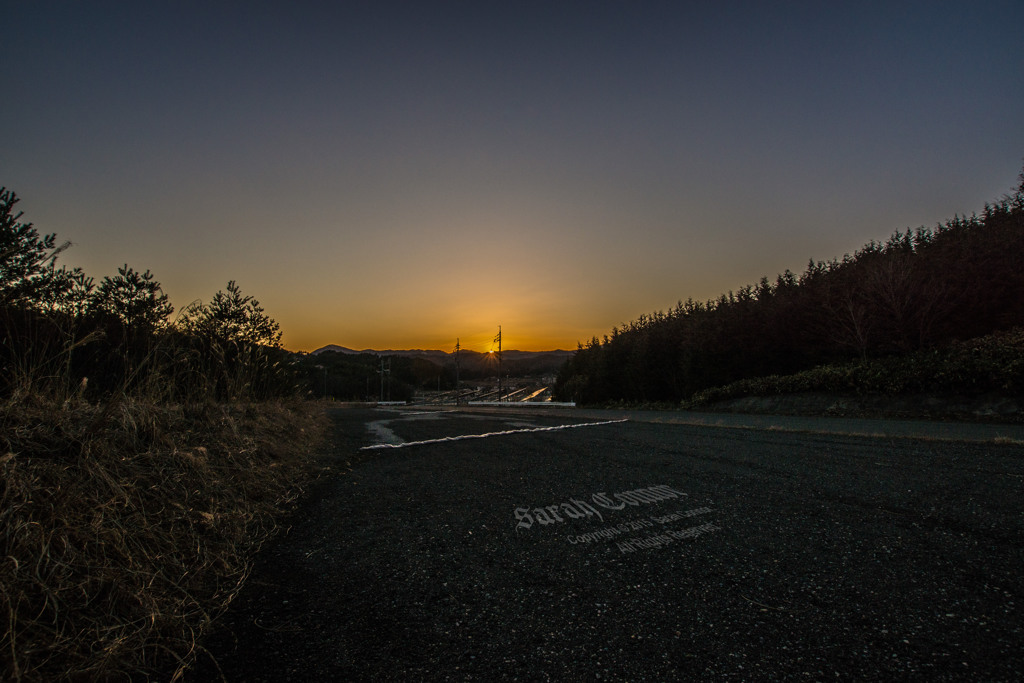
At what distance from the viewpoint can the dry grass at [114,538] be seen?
1.38m

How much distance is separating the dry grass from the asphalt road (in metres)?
0.21

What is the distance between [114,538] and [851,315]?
18.5 metres

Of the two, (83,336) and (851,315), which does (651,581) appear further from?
(851,315)

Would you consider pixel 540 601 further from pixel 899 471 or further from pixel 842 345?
pixel 842 345

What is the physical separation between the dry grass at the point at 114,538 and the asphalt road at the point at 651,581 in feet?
0.70

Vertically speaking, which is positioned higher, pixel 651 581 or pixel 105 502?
pixel 105 502

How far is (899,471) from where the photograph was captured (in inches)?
143

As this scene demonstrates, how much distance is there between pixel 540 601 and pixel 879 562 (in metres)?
1.58

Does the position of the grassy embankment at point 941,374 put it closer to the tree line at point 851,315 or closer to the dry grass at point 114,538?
the tree line at point 851,315

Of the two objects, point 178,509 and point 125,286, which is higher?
point 125,286

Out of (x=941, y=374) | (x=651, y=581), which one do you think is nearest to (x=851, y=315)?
(x=941, y=374)

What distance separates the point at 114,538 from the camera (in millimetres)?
1920

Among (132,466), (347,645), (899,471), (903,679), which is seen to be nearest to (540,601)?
(347,645)

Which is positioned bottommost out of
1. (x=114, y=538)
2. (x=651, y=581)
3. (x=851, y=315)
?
(x=651, y=581)
